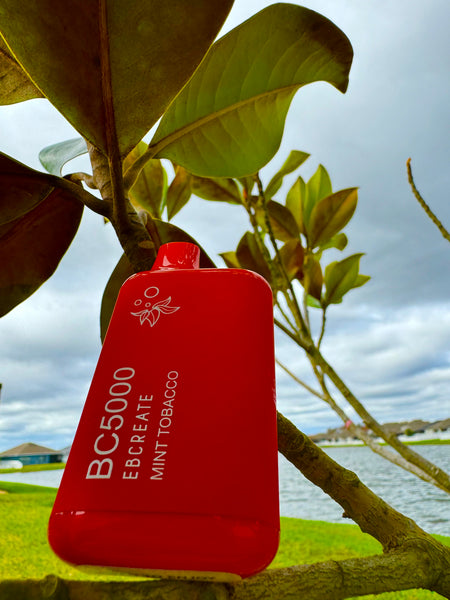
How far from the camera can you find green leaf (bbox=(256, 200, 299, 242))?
124cm

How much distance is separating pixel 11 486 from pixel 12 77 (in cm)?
622

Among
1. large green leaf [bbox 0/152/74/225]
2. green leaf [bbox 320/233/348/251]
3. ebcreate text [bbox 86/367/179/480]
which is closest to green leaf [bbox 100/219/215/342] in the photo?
large green leaf [bbox 0/152/74/225]

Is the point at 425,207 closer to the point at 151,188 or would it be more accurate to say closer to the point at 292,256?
the point at 292,256

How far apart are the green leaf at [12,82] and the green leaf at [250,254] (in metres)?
0.59

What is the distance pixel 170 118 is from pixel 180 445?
38 centimetres

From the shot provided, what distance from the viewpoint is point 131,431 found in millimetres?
323

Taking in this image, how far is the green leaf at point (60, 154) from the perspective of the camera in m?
0.55

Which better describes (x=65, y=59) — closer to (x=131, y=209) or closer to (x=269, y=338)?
(x=131, y=209)

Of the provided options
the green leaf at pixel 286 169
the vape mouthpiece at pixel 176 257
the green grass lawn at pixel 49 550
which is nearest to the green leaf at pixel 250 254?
the green leaf at pixel 286 169

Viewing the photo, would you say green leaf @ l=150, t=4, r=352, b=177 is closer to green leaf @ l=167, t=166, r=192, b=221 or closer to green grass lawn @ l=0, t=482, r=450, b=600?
green leaf @ l=167, t=166, r=192, b=221

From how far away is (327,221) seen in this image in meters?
1.18

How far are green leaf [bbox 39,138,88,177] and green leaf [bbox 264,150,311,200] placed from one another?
663mm

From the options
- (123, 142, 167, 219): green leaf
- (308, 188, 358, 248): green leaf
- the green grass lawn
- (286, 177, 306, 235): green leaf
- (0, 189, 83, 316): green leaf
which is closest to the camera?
(0, 189, 83, 316): green leaf

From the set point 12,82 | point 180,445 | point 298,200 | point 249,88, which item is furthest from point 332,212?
point 180,445
